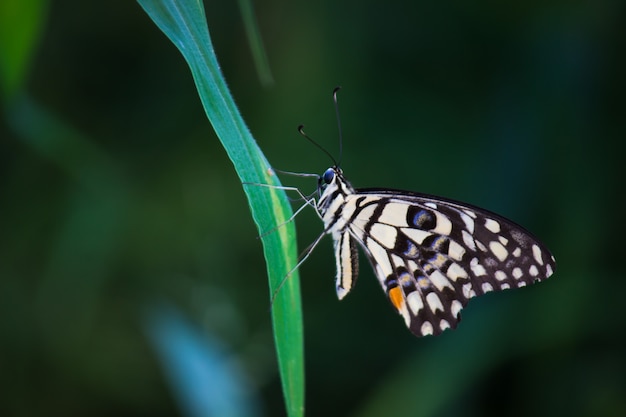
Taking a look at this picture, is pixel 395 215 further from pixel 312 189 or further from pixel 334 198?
pixel 312 189

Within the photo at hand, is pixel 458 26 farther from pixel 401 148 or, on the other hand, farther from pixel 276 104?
pixel 276 104

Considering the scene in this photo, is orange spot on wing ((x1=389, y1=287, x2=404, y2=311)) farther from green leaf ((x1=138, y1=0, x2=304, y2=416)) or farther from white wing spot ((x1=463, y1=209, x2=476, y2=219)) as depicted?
green leaf ((x1=138, y1=0, x2=304, y2=416))

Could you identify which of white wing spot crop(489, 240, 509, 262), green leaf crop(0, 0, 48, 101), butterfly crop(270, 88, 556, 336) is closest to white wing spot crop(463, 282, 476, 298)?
butterfly crop(270, 88, 556, 336)

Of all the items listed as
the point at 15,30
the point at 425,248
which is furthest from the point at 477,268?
the point at 15,30

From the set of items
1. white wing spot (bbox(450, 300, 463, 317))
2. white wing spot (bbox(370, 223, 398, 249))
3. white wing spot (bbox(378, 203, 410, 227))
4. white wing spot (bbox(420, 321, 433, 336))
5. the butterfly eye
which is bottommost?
white wing spot (bbox(450, 300, 463, 317))

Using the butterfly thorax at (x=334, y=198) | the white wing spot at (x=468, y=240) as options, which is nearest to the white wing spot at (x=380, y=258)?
the butterfly thorax at (x=334, y=198)

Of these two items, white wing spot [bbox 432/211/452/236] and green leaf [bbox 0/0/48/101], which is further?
white wing spot [bbox 432/211/452/236]

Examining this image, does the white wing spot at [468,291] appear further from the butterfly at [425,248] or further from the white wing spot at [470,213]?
the white wing spot at [470,213]
